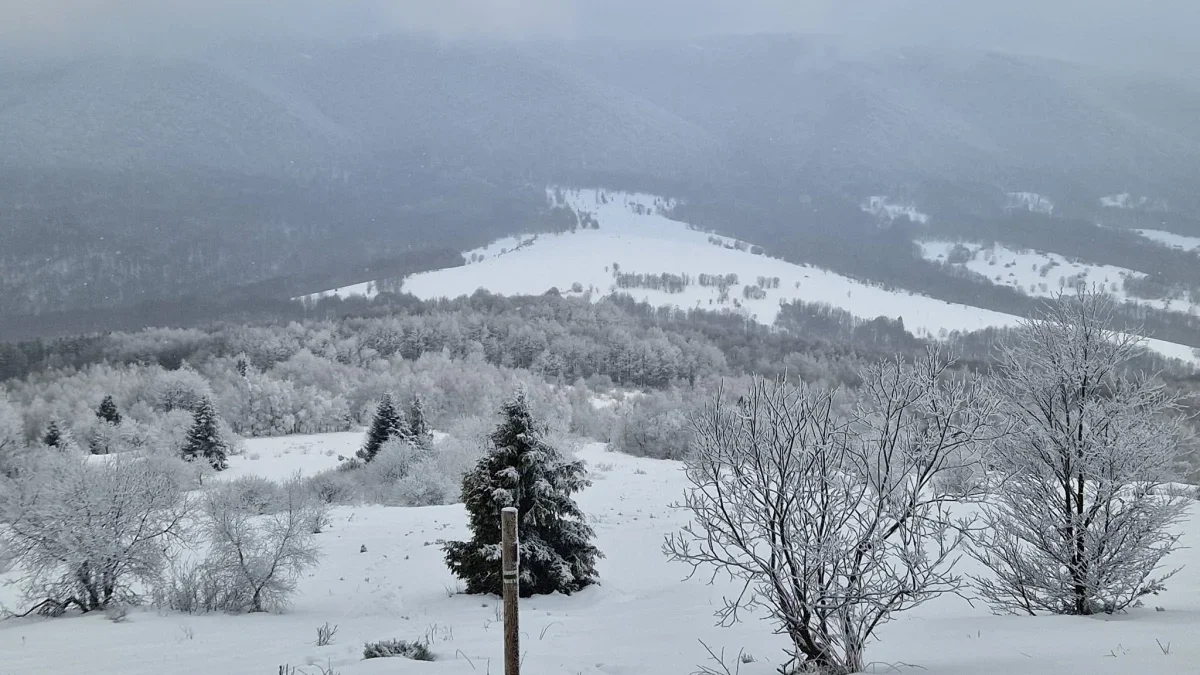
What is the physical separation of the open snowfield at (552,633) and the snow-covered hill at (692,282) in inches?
4218

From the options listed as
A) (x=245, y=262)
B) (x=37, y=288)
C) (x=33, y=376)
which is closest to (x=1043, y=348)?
(x=33, y=376)

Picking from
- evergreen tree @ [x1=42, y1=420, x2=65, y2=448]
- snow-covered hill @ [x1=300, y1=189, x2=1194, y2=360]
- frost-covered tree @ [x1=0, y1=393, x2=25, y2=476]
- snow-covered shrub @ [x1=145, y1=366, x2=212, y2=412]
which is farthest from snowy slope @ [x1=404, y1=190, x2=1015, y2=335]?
evergreen tree @ [x1=42, y1=420, x2=65, y2=448]

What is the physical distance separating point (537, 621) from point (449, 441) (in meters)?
26.4

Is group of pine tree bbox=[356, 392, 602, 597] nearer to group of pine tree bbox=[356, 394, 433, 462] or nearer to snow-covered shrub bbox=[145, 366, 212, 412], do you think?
group of pine tree bbox=[356, 394, 433, 462]

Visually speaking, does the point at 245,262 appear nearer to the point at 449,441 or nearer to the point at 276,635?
the point at 449,441

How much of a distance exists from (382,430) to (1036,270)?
178619 millimetres

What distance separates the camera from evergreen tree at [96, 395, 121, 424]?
50406mm

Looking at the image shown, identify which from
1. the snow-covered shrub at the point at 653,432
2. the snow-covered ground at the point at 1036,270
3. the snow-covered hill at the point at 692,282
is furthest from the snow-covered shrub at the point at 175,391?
the snow-covered ground at the point at 1036,270

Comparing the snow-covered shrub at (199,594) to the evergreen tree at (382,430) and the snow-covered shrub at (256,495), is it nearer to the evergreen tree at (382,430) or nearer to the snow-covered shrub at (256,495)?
the snow-covered shrub at (256,495)

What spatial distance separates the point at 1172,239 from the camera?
176m

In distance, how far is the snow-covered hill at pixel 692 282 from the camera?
422 ft

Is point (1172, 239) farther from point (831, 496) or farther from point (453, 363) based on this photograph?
point (831, 496)

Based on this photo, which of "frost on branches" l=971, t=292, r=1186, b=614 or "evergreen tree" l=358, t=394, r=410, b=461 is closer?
"frost on branches" l=971, t=292, r=1186, b=614

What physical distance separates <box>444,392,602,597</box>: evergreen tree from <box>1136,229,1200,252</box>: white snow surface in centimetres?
20878
